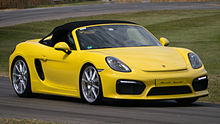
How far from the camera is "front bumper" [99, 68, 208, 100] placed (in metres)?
8.30

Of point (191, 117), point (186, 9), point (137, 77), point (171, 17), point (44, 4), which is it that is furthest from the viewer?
point (44, 4)

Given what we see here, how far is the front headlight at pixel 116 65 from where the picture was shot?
845 centimetres

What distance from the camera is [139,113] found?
7746mm

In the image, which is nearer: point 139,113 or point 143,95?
point 139,113

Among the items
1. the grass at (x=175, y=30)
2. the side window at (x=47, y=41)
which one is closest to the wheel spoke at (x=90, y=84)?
the side window at (x=47, y=41)

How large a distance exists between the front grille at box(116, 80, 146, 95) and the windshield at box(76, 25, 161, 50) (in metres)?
1.12

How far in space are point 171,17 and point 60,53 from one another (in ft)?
91.6

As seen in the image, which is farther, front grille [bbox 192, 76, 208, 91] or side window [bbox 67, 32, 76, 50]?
side window [bbox 67, 32, 76, 50]

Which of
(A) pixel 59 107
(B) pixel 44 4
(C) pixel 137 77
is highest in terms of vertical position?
(C) pixel 137 77

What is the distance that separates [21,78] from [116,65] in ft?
9.05

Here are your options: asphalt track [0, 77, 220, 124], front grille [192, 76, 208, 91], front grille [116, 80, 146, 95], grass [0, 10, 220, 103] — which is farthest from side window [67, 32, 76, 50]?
grass [0, 10, 220, 103]

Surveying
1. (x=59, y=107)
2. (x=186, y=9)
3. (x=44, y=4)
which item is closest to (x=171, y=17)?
(x=186, y=9)

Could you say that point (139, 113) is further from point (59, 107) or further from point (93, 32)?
point (93, 32)

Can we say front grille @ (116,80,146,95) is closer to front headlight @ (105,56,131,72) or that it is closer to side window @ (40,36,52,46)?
front headlight @ (105,56,131,72)
